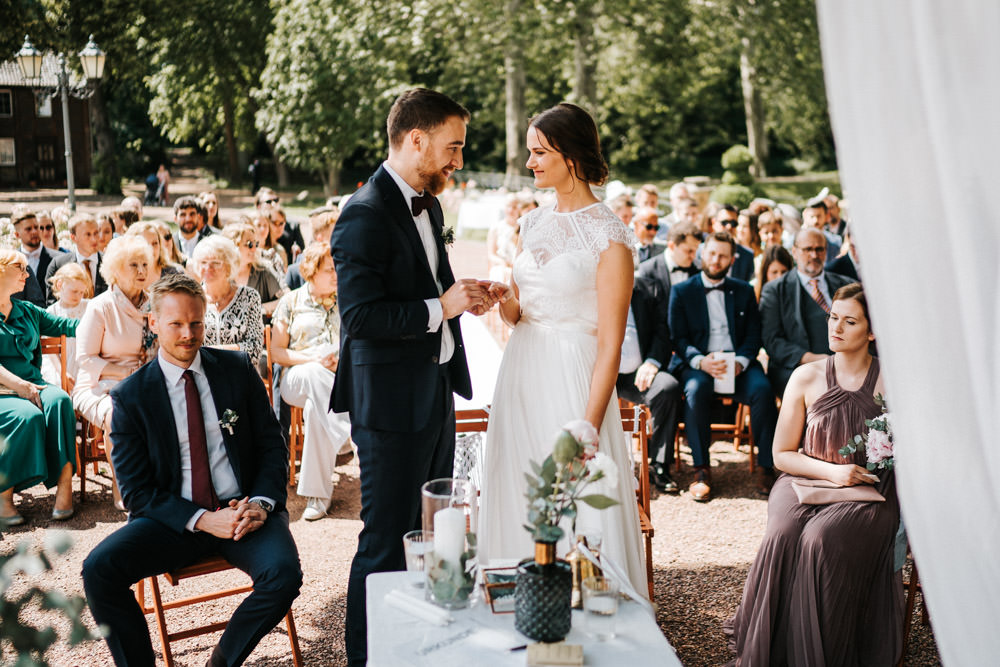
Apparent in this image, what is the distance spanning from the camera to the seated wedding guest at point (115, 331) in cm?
507

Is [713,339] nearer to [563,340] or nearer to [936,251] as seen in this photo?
[563,340]

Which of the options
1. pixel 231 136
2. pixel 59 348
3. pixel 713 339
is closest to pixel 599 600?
pixel 713 339

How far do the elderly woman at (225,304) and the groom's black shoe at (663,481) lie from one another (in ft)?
8.32

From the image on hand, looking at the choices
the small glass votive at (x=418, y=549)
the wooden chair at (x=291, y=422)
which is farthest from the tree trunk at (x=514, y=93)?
the small glass votive at (x=418, y=549)

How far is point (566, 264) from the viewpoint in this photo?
3178 millimetres

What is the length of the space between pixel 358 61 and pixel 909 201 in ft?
80.0

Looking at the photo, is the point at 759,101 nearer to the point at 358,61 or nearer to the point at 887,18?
the point at 358,61

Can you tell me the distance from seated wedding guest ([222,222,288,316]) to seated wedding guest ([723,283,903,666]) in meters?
4.20

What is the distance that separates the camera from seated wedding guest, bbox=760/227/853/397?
607 centimetres

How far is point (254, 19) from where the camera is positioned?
28469 millimetres

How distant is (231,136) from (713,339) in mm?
30001

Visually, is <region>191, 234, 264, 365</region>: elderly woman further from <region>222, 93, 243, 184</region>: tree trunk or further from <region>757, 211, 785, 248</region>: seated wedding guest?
<region>222, 93, 243, 184</region>: tree trunk

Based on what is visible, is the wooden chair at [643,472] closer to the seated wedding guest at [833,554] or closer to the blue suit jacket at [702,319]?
the seated wedding guest at [833,554]

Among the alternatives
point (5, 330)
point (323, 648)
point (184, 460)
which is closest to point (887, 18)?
point (184, 460)
